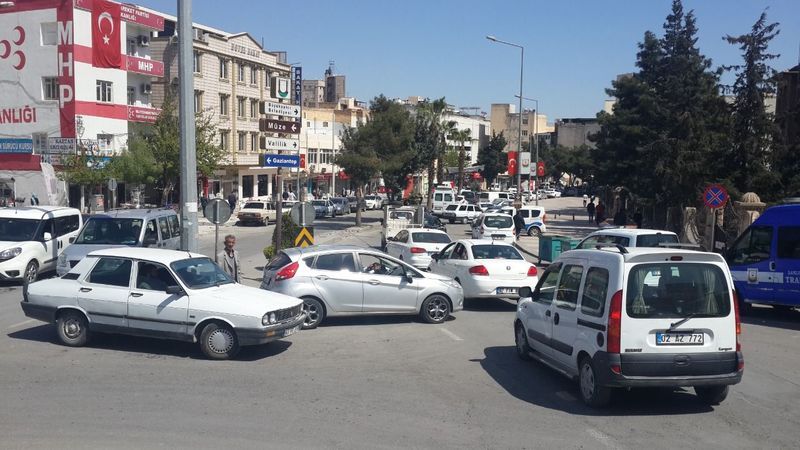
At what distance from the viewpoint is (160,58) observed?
57.2m

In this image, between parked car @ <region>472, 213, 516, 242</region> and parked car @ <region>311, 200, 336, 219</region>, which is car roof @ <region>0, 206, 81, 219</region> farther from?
parked car @ <region>311, 200, 336, 219</region>

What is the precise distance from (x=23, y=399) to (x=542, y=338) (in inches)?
254

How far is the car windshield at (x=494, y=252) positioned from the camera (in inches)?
663

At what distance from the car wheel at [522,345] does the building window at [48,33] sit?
4602 cm

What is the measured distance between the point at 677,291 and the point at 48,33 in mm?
49484

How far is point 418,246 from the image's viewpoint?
23.9 meters

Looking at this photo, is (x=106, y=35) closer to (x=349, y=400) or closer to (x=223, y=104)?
(x=223, y=104)

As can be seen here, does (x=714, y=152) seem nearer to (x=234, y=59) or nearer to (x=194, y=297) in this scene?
(x=194, y=297)

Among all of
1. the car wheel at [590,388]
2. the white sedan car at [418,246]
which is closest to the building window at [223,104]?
the white sedan car at [418,246]

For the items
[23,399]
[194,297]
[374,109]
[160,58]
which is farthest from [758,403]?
[160,58]

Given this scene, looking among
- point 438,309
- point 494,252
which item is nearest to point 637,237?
point 494,252

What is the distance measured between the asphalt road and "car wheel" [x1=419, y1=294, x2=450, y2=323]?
125 centimetres

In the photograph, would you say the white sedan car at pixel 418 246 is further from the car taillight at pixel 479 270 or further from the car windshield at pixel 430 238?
the car taillight at pixel 479 270

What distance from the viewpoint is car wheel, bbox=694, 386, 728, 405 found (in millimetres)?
8766
